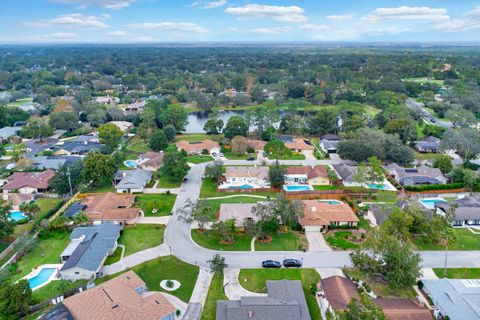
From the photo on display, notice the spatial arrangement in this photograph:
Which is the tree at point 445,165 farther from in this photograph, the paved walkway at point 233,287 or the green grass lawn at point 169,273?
the green grass lawn at point 169,273

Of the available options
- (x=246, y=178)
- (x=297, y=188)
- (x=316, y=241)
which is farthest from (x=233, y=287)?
(x=246, y=178)

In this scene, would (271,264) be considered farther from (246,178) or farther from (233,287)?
(246,178)

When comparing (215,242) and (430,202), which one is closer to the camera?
(215,242)

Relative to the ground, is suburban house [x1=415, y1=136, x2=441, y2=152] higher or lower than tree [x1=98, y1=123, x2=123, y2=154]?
lower

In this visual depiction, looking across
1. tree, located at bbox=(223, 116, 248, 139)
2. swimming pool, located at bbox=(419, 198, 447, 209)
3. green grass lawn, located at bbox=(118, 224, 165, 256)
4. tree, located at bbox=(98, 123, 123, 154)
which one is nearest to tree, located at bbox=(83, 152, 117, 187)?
green grass lawn, located at bbox=(118, 224, 165, 256)

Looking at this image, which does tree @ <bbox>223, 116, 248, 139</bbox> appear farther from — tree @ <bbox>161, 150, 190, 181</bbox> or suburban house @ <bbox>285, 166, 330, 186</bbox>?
tree @ <bbox>161, 150, 190, 181</bbox>

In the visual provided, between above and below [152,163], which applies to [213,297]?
below

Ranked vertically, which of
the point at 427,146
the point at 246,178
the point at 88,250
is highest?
the point at 427,146
